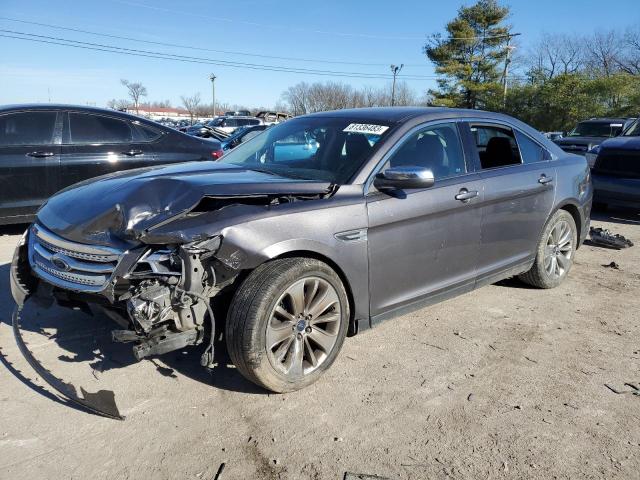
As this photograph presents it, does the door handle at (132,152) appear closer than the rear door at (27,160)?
No

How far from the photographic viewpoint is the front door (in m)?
3.39

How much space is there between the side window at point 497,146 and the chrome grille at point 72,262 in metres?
2.98

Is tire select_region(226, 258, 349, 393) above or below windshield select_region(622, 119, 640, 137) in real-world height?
below

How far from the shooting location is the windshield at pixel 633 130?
9.53 metres

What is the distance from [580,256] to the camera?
20.9ft

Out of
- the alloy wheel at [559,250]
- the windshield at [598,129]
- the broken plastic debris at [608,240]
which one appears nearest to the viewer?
the alloy wheel at [559,250]

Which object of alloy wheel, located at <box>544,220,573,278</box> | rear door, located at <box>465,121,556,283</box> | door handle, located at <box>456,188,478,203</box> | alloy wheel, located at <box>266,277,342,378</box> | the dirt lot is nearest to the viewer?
the dirt lot

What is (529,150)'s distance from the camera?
4750 millimetres

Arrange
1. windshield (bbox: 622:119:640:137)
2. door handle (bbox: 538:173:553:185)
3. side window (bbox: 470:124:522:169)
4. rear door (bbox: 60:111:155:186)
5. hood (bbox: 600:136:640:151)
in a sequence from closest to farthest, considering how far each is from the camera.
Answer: side window (bbox: 470:124:522:169), door handle (bbox: 538:173:553:185), rear door (bbox: 60:111:155:186), hood (bbox: 600:136:640:151), windshield (bbox: 622:119:640:137)

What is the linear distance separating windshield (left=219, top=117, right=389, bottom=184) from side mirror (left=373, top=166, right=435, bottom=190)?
0.78 feet

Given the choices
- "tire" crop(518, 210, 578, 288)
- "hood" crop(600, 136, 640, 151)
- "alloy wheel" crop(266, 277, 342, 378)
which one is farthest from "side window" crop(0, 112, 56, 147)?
"hood" crop(600, 136, 640, 151)

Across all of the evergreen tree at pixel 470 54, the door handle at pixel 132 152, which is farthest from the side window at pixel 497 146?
the evergreen tree at pixel 470 54

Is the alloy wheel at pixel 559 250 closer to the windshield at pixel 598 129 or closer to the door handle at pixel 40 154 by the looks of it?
the door handle at pixel 40 154

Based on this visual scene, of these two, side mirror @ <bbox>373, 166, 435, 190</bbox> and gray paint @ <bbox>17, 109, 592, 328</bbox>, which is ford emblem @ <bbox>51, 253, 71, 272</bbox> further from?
side mirror @ <bbox>373, 166, 435, 190</bbox>
